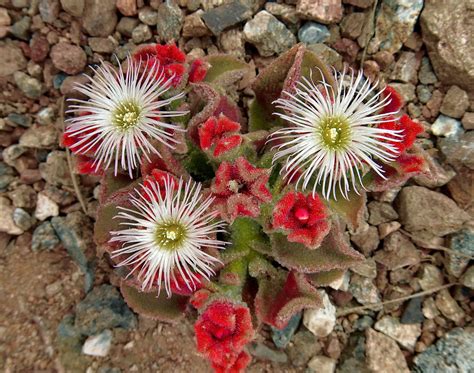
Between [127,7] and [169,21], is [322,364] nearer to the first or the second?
[169,21]

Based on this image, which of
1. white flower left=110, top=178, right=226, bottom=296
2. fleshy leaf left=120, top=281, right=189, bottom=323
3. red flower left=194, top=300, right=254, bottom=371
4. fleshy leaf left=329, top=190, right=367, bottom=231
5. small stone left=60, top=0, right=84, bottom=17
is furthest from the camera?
small stone left=60, top=0, right=84, bottom=17

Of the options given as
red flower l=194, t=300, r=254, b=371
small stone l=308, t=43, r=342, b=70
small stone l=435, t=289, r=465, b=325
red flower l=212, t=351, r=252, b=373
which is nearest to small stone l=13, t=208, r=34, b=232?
red flower l=194, t=300, r=254, b=371

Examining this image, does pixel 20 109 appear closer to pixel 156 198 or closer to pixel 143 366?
pixel 156 198

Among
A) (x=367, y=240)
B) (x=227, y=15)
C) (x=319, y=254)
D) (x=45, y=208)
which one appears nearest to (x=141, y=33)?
(x=227, y=15)

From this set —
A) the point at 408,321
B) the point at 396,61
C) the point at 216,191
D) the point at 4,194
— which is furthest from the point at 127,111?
the point at 408,321

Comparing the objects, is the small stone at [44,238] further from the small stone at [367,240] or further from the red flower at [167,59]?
the small stone at [367,240]

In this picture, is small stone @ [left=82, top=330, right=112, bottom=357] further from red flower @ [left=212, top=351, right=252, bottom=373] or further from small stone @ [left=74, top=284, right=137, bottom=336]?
red flower @ [left=212, top=351, right=252, bottom=373]
